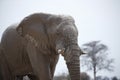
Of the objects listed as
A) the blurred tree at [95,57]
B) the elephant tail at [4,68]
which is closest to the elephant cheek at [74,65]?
the elephant tail at [4,68]

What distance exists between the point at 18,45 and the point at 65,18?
854 millimetres

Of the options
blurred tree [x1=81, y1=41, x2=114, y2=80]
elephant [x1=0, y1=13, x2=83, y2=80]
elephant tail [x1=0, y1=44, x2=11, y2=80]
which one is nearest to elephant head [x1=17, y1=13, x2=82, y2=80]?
elephant [x1=0, y1=13, x2=83, y2=80]

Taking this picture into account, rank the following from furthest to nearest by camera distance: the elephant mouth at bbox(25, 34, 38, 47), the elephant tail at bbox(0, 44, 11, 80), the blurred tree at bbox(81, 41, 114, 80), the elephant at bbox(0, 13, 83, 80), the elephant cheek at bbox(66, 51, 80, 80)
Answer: the blurred tree at bbox(81, 41, 114, 80) → the elephant tail at bbox(0, 44, 11, 80) → the elephant mouth at bbox(25, 34, 38, 47) → the elephant at bbox(0, 13, 83, 80) → the elephant cheek at bbox(66, 51, 80, 80)

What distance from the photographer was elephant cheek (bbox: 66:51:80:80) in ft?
9.18

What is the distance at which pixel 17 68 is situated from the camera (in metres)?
3.95

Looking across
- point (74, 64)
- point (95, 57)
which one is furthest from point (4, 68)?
point (95, 57)

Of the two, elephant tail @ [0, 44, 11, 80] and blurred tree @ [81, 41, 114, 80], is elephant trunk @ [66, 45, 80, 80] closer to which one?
elephant tail @ [0, 44, 11, 80]

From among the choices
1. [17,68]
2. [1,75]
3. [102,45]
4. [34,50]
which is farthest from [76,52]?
[102,45]

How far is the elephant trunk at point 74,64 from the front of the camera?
2.80m

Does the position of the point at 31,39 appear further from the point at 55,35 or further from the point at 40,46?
the point at 55,35

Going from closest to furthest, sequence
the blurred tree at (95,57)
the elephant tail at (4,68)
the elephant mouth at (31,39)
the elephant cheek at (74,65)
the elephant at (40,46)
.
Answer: the elephant cheek at (74,65)
the elephant at (40,46)
the elephant mouth at (31,39)
the elephant tail at (4,68)
the blurred tree at (95,57)

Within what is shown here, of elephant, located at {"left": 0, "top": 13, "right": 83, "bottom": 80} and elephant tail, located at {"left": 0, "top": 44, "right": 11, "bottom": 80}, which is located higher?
elephant, located at {"left": 0, "top": 13, "right": 83, "bottom": 80}

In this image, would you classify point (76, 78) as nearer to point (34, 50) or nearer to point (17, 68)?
point (34, 50)

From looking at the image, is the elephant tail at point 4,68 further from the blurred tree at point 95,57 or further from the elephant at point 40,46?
the blurred tree at point 95,57
